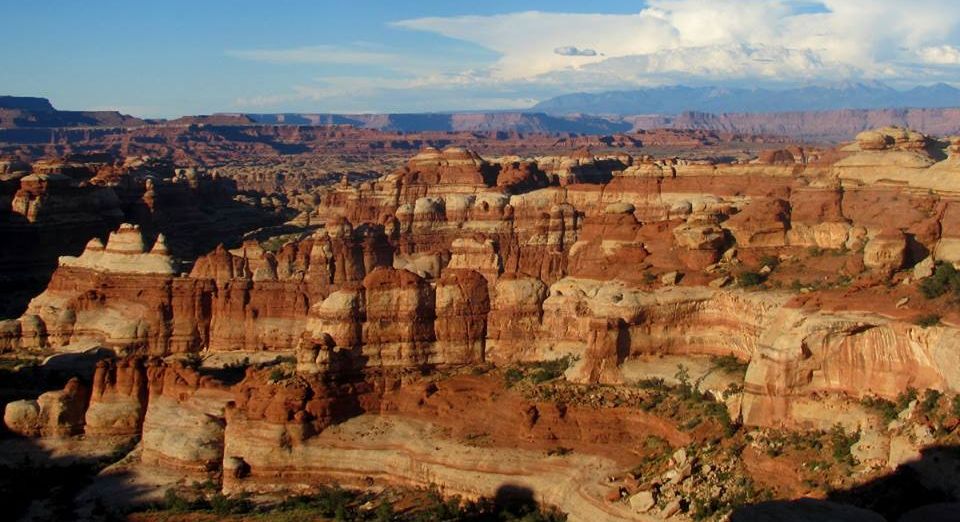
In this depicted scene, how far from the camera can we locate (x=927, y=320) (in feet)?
99.6

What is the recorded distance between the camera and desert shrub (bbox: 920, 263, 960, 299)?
32.1 metres

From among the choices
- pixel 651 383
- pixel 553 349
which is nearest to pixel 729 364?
pixel 651 383

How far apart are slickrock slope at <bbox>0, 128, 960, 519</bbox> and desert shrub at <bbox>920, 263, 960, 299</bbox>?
0.11m

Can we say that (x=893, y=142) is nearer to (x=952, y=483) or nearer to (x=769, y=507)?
(x=952, y=483)

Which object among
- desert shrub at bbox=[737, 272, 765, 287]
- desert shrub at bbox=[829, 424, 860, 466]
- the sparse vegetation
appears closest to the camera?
desert shrub at bbox=[829, 424, 860, 466]

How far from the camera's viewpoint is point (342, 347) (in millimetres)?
38281

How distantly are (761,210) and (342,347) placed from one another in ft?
57.9

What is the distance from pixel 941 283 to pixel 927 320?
2.74 metres

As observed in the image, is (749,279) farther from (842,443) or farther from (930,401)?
(930,401)

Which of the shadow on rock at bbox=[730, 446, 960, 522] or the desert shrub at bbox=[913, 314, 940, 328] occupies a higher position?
the desert shrub at bbox=[913, 314, 940, 328]

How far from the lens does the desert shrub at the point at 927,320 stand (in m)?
30.2

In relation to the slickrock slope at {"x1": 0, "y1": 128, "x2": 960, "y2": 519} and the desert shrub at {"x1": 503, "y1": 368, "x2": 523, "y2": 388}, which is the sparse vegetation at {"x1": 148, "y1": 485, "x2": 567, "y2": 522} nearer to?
the slickrock slope at {"x1": 0, "y1": 128, "x2": 960, "y2": 519}

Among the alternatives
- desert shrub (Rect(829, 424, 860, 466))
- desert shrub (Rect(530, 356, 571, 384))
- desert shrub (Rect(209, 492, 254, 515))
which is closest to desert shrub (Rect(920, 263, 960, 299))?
desert shrub (Rect(829, 424, 860, 466))

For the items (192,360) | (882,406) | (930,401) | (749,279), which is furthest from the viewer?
(192,360)
